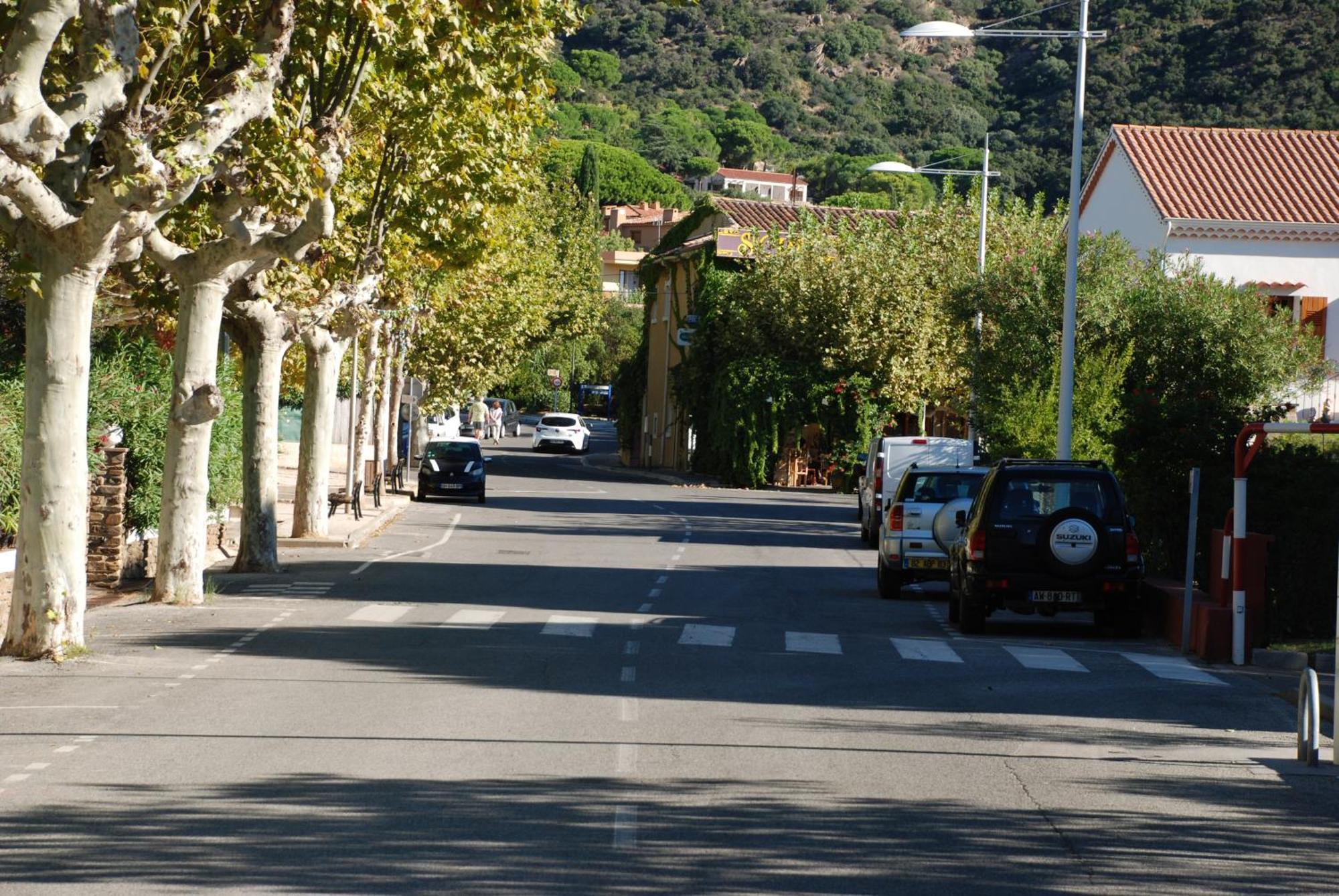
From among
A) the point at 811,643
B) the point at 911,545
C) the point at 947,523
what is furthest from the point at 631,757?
the point at 911,545

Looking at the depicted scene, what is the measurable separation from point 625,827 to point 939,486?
16554 mm

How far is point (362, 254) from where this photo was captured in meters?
27.1

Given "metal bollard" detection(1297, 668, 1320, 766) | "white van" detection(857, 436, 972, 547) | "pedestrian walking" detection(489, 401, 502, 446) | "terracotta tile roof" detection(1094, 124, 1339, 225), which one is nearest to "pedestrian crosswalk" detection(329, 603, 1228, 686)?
"metal bollard" detection(1297, 668, 1320, 766)


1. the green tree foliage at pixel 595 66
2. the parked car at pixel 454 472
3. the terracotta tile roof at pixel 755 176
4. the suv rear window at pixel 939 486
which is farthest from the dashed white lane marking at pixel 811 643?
the green tree foliage at pixel 595 66

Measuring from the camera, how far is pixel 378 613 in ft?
62.7

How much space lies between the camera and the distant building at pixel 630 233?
15475 cm

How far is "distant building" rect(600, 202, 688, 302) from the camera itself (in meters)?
155

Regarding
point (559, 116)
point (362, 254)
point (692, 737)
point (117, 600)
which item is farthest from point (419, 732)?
point (559, 116)

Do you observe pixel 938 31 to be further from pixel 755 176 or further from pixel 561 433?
pixel 755 176

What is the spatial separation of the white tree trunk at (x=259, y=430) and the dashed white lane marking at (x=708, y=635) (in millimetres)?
7144

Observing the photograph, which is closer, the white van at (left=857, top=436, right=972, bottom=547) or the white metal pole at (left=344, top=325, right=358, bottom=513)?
the white van at (left=857, top=436, right=972, bottom=547)

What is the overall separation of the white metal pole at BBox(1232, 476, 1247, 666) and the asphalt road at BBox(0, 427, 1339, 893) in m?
0.51

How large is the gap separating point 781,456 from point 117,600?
38.0 meters

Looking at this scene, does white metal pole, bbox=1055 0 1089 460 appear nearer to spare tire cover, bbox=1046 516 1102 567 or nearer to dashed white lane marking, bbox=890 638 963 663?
spare tire cover, bbox=1046 516 1102 567
